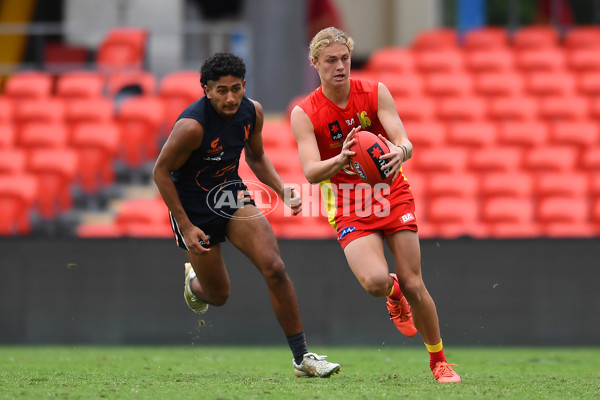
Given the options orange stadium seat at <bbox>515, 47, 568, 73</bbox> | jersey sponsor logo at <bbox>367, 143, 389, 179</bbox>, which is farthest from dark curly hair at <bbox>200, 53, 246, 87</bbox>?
orange stadium seat at <bbox>515, 47, 568, 73</bbox>

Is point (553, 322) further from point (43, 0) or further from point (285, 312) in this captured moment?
point (43, 0)

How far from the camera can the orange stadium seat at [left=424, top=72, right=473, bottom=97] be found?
12.9 meters

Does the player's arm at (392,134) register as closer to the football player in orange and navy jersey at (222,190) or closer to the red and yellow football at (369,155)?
the red and yellow football at (369,155)

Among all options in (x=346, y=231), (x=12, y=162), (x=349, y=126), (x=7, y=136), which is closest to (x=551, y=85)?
(x=12, y=162)

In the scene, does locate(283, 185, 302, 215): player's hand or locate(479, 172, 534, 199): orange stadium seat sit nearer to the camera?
locate(283, 185, 302, 215): player's hand

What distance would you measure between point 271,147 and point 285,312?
230 inches

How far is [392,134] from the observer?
6.04m

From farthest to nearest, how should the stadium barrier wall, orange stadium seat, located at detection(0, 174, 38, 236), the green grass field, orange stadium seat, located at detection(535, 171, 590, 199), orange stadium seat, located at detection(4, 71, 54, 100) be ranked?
orange stadium seat, located at detection(4, 71, 54, 100) → orange stadium seat, located at detection(535, 171, 590, 199) → orange stadium seat, located at detection(0, 174, 38, 236) → the stadium barrier wall → the green grass field

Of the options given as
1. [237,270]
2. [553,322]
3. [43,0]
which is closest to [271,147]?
[237,270]

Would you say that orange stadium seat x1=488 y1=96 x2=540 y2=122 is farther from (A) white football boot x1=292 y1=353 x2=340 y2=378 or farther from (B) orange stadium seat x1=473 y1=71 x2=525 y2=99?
(A) white football boot x1=292 y1=353 x2=340 y2=378

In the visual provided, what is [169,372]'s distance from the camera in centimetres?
681

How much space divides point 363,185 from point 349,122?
1.39 feet

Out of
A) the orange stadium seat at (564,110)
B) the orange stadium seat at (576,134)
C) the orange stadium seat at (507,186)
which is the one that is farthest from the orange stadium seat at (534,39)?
the orange stadium seat at (507,186)

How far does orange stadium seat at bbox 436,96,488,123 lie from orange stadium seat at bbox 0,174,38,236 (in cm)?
533
